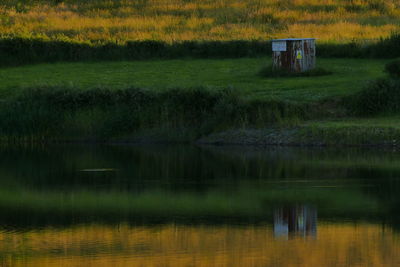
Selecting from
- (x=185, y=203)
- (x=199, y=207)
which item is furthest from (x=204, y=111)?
(x=199, y=207)

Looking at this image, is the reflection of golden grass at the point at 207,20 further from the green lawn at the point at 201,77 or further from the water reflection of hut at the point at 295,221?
the water reflection of hut at the point at 295,221

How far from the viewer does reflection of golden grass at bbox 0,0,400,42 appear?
5606cm

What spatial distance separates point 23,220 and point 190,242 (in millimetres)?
4249

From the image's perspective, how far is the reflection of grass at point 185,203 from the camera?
2425 cm

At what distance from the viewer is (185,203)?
25594mm

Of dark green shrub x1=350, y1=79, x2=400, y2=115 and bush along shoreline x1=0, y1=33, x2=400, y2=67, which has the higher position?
bush along shoreline x1=0, y1=33, x2=400, y2=67

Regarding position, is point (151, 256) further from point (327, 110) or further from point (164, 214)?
point (327, 110)

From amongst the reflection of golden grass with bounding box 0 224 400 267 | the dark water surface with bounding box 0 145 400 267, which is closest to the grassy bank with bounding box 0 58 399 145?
the dark water surface with bounding box 0 145 400 267

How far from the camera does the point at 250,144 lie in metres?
36.9

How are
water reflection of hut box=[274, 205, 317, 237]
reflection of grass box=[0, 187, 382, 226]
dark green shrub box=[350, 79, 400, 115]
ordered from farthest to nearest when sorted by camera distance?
dark green shrub box=[350, 79, 400, 115]
reflection of grass box=[0, 187, 382, 226]
water reflection of hut box=[274, 205, 317, 237]

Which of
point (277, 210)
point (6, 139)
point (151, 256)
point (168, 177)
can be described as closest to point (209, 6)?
point (6, 139)

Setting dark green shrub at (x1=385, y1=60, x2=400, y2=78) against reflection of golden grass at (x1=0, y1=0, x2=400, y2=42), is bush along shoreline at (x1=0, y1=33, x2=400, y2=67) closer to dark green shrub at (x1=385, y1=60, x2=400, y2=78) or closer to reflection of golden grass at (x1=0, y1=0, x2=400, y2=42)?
reflection of golden grass at (x1=0, y1=0, x2=400, y2=42)

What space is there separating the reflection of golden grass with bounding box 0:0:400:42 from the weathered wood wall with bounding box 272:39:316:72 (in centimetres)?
777

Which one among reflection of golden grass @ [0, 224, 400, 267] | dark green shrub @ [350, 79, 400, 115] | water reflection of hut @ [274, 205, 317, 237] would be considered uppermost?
dark green shrub @ [350, 79, 400, 115]
